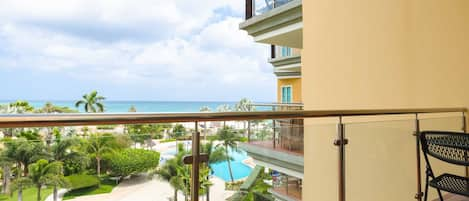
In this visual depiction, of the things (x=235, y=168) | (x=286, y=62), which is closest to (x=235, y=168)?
(x=235, y=168)

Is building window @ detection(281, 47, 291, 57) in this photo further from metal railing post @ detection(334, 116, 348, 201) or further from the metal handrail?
the metal handrail

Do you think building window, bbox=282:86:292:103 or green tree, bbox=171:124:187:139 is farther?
building window, bbox=282:86:292:103

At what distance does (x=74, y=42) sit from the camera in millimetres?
31328

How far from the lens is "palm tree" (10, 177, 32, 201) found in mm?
1022

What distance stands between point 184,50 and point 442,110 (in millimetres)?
36322

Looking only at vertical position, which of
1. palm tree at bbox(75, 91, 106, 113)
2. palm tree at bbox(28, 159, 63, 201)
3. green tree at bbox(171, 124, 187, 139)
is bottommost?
palm tree at bbox(28, 159, 63, 201)

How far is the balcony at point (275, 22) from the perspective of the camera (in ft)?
17.1

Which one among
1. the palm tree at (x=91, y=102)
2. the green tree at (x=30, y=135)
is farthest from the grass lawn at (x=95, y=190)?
the palm tree at (x=91, y=102)

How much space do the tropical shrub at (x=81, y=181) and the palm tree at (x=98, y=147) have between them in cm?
4

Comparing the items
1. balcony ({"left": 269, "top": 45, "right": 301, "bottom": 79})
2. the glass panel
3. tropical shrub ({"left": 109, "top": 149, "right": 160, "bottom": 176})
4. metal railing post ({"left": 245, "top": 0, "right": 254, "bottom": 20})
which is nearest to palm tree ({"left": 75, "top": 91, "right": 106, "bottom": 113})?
balcony ({"left": 269, "top": 45, "right": 301, "bottom": 79})

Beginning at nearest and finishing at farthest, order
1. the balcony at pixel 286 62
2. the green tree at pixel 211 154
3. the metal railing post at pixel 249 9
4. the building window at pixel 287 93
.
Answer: the green tree at pixel 211 154
the metal railing post at pixel 249 9
the balcony at pixel 286 62
the building window at pixel 287 93

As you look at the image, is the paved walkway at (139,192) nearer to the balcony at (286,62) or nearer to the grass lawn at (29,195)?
the grass lawn at (29,195)

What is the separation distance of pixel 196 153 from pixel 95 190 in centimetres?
46

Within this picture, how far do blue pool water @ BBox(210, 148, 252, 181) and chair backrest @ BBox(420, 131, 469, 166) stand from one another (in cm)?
131
